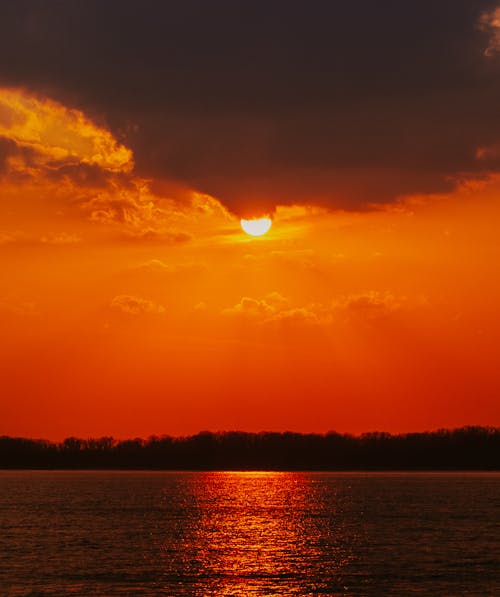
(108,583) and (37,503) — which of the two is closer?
(108,583)

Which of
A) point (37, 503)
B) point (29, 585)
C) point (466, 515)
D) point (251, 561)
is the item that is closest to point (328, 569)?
point (251, 561)

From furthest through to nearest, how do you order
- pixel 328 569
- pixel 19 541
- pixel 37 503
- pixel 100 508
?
pixel 37 503 < pixel 100 508 < pixel 19 541 < pixel 328 569

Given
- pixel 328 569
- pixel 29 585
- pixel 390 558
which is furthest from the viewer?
pixel 390 558

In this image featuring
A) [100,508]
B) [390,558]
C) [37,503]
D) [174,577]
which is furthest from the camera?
[37,503]

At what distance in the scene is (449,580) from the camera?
75.2m

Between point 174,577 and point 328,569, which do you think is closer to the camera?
point 174,577

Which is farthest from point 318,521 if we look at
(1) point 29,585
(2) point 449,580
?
(1) point 29,585

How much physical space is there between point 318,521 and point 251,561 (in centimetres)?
6368

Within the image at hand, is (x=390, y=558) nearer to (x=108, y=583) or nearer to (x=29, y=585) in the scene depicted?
(x=108, y=583)

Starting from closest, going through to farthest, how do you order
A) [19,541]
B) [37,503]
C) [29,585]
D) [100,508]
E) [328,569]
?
[29,585]
[328,569]
[19,541]
[100,508]
[37,503]

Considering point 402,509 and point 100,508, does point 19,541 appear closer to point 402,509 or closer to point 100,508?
point 100,508

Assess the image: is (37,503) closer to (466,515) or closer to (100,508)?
(100,508)

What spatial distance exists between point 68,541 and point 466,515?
8201 centimetres

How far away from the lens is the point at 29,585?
7144 cm
